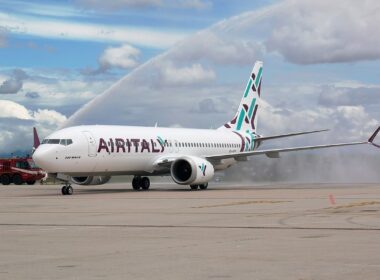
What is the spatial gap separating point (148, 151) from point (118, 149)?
3166 millimetres

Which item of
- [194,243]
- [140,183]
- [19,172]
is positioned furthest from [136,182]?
[194,243]

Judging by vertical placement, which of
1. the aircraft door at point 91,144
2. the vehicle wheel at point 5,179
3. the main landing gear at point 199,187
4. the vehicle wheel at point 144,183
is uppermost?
the aircraft door at point 91,144

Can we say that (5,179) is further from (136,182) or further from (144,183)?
(144,183)

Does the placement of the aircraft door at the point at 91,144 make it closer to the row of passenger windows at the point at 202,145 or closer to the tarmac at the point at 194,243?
the row of passenger windows at the point at 202,145

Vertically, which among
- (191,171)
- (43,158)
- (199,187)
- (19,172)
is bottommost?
(199,187)

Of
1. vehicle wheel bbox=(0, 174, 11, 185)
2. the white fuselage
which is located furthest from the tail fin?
vehicle wheel bbox=(0, 174, 11, 185)

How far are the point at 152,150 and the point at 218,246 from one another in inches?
1265

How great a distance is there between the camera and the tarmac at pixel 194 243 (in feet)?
39.0

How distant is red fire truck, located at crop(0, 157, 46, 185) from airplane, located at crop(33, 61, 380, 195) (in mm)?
18638

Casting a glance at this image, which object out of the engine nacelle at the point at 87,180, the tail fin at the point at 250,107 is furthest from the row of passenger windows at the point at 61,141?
the tail fin at the point at 250,107

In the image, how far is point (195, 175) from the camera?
45719 millimetres

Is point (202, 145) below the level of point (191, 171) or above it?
above

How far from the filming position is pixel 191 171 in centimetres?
4588

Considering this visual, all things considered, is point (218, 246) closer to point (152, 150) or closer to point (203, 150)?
point (152, 150)
